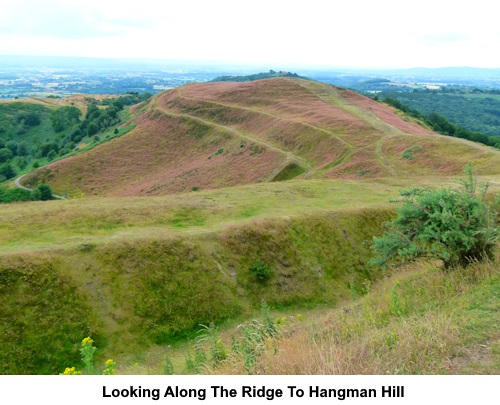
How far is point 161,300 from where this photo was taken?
16.4 m

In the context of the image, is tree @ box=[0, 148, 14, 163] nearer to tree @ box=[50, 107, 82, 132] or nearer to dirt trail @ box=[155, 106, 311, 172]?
tree @ box=[50, 107, 82, 132]

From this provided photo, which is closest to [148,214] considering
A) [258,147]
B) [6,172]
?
[258,147]

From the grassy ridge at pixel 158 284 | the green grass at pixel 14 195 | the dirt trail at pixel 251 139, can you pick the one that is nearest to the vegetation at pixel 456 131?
the dirt trail at pixel 251 139

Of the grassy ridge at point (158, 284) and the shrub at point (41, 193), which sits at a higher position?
the grassy ridge at point (158, 284)

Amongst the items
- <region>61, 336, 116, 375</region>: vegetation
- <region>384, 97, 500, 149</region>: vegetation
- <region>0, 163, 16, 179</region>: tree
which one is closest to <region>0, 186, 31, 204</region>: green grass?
<region>0, 163, 16, 179</region>: tree

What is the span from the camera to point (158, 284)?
16.9 meters

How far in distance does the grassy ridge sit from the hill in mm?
→ 23215

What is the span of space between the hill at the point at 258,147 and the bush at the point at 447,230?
29446mm

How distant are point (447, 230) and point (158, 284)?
39.2 feet

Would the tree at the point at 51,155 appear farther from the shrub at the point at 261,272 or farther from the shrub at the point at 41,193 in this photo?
the shrub at the point at 261,272

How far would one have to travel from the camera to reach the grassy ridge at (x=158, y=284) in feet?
46.8

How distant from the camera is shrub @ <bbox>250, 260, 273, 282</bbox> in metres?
18.9

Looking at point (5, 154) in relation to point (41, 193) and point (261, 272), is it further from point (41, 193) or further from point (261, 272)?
point (261, 272)
